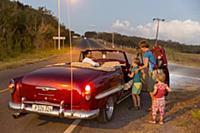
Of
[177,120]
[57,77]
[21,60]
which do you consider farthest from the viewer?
[21,60]

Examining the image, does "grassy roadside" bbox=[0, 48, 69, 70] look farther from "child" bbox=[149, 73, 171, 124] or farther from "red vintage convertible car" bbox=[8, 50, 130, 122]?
"child" bbox=[149, 73, 171, 124]

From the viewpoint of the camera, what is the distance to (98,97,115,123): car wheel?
5.85 meters

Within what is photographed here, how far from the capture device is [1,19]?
29.1 m

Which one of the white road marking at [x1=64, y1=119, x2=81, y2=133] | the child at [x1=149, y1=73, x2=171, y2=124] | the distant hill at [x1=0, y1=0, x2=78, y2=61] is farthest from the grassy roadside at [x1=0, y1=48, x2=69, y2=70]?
the child at [x1=149, y1=73, x2=171, y2=124]

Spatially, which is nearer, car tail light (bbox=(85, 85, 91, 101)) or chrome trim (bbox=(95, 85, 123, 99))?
car tail light (bbox=(85, 85, 91, 101))

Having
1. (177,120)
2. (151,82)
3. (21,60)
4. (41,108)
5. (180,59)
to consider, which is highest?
(151,82)

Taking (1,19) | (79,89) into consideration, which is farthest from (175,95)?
(1,19)

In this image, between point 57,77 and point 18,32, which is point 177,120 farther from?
point 18,32

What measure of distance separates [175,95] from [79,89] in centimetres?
521

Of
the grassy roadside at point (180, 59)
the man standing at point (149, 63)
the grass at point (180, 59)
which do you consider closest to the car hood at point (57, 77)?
the man standing at point (149, 63)

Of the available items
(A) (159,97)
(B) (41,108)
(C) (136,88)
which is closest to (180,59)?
(C) (136,88)

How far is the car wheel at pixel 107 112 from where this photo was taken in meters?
5.85

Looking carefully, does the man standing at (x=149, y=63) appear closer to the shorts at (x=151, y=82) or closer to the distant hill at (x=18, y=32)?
the shorts at (x=151, y=82)

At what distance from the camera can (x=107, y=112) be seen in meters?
6.10
